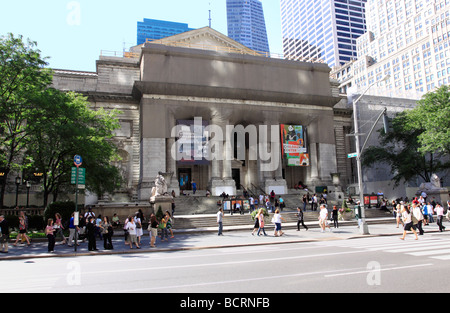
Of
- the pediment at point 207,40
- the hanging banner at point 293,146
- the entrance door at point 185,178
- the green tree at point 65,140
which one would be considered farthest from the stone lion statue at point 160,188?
the pediment at point 207,40

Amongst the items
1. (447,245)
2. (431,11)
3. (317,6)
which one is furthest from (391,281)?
(317,6)

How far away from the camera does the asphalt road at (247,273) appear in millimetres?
7164

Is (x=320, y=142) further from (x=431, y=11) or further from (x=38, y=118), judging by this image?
(x=431, y=11)

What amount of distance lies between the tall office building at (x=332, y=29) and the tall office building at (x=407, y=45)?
Answer: 15.0 meters

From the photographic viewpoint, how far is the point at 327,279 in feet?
25.8

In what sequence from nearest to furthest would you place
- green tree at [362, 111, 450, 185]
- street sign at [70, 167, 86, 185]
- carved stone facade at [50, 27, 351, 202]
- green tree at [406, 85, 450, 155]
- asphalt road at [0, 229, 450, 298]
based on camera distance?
asphalt road at [0, 229, 450, 298], street sign at [70, 167, 86, 185], green tree at [406, 85, 450, 155], carved stone facade at [50, 27, 351, 202], green tree at [362, 111, 450, 185]

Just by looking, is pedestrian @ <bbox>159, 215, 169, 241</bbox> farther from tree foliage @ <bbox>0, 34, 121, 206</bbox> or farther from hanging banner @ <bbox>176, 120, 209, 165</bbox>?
hanging banner @ <bbox>176, 120, 209, 165</bbox>

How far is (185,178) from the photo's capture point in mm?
44844

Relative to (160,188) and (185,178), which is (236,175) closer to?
(185,178)

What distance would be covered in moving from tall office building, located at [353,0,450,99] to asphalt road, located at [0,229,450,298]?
248 ft

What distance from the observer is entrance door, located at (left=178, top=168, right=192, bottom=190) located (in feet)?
146

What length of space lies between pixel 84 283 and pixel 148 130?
1244 inches

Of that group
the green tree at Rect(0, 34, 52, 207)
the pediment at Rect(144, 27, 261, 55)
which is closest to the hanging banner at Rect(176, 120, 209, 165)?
the pediment at Rect(144, 27, 261, 55)

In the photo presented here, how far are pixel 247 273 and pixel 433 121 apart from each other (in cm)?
3544
